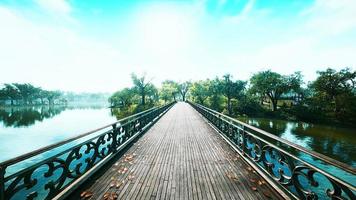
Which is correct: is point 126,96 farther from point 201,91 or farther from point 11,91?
point 11,91

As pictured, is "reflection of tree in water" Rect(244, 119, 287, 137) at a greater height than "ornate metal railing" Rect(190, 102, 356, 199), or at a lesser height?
lesser

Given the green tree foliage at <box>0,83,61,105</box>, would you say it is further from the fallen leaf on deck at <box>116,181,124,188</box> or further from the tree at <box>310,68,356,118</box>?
the tree at <box>310,68,356,118</box>

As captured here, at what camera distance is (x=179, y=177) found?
14.7 feet

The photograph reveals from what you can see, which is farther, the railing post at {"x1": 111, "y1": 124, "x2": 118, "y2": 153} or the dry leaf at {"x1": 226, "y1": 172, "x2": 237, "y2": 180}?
the railing post at {"x1": 111, "y1": 124, "x2": 118, "y2": 153}

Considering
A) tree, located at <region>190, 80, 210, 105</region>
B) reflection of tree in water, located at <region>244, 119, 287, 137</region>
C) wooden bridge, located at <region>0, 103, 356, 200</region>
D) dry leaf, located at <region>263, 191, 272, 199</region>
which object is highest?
tree, located at <region>190, 80, 210, 105</region>

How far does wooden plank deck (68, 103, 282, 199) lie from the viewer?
3.73 m

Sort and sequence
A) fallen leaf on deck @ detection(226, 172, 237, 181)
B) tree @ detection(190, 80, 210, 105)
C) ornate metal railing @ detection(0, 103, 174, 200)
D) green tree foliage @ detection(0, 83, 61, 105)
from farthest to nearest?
1. green tree foliage @ detection(0, 83, 61, 105)
2. tree @ detection(190, 80, 210, 105)
3. fallen leaf on deck @ detection(226, 172, 237, 181)
4. ornate metal railing @ detection(0, 103, 174, 200)

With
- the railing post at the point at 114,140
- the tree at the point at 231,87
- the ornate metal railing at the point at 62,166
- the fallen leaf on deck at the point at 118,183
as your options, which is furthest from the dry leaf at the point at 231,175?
the tree at the point at 231,87

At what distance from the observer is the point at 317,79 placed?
131 feet

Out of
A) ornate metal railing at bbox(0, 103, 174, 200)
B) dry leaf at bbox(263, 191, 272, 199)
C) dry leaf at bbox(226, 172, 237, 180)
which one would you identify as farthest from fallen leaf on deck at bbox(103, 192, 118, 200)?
dry leaf at bbox(263, 191, 272, 199)

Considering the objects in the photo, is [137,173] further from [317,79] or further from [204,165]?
[317,79]

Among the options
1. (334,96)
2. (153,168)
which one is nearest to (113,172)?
(153,168)

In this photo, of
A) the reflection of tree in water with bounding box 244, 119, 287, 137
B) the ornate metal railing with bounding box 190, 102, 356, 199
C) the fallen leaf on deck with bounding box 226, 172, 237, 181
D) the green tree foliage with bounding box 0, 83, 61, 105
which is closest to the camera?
the ornate metal railing with bounding box 190, 102, 356, 199

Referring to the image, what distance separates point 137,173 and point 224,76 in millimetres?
49414
